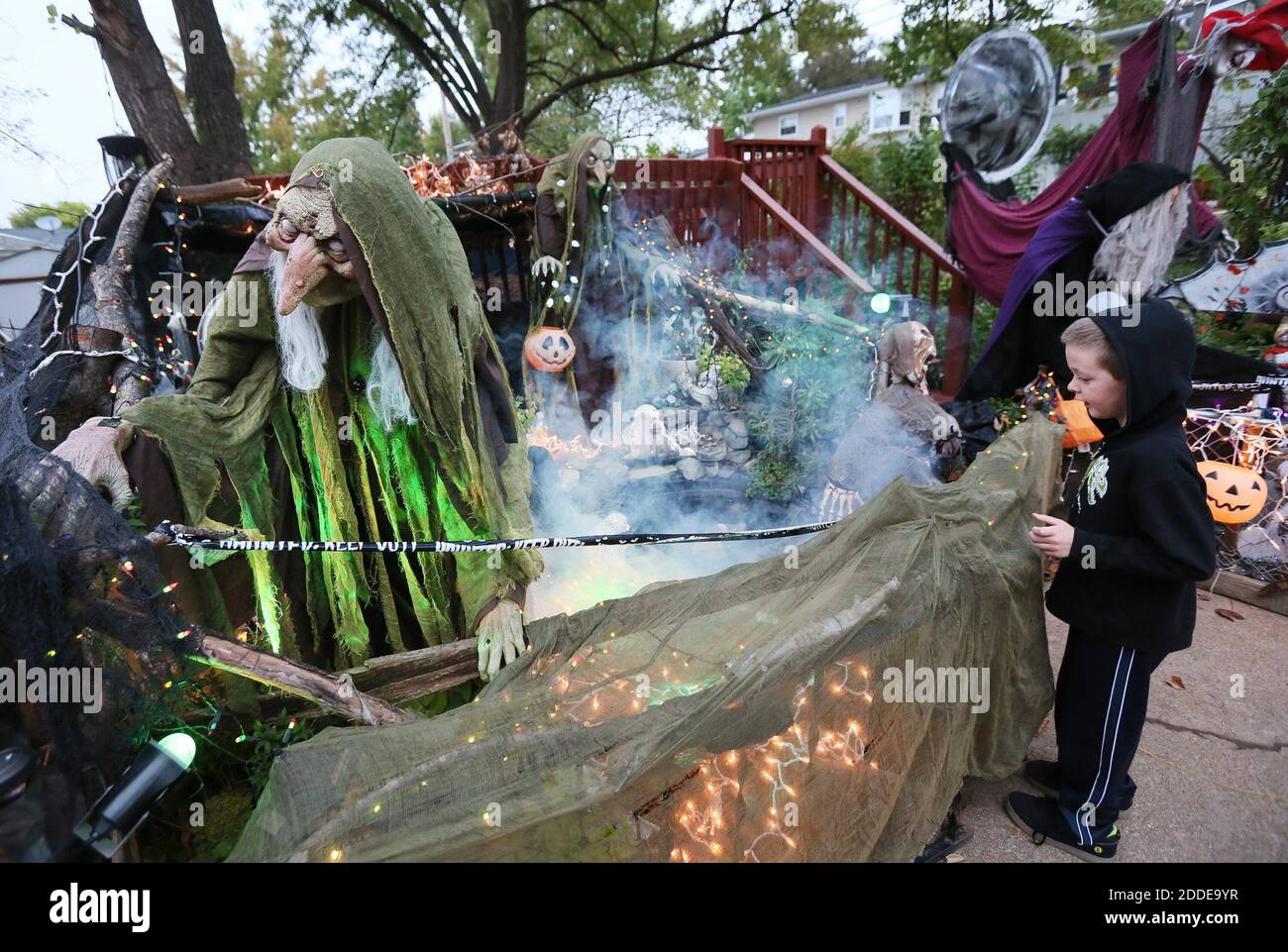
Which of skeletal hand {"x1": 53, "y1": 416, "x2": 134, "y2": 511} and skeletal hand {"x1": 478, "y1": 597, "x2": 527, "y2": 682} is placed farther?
skeletal hand {"x1": 478, "y1": 597, "x2": 527, "y2": 682}

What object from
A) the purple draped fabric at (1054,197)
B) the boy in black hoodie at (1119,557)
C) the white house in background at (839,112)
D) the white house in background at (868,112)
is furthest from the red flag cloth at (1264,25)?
the white house in background at (839,112)

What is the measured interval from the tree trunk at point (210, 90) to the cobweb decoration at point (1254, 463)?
30.6 ft

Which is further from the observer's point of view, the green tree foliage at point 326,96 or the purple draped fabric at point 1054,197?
the green tree foliage at point 326,96

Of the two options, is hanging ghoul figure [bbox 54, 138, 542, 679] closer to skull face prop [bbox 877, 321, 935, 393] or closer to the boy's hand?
the boy's hand

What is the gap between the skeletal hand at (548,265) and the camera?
5.21m

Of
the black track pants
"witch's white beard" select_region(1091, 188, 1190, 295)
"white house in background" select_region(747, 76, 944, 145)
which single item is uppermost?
"white house in background" select_region(747, 76, 944, 145)

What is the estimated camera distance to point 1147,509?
2.07 meters

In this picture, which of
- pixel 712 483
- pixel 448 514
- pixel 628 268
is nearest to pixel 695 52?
pixel 628 268

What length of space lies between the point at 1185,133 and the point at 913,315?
2.26 meters

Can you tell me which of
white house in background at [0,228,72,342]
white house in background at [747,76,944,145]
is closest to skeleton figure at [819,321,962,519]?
white house in background at [0,228,72,342]

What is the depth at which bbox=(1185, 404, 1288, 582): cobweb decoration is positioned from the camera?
4.09 metres

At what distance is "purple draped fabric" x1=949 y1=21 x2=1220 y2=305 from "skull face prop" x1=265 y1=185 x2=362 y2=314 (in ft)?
14.9

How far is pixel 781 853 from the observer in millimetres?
1885

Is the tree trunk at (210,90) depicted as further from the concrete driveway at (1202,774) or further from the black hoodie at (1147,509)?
the concrete driveway at (1202,774)
